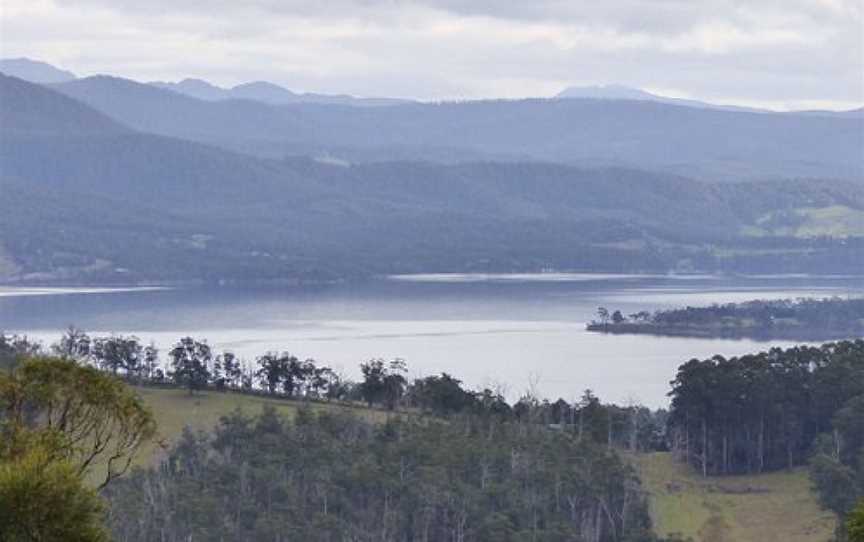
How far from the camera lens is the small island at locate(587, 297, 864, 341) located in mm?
118562

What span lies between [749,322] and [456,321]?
69.6 ft

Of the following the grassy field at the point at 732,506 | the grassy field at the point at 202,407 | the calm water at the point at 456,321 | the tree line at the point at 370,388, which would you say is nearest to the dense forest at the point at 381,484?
the grassy field at the point at 732,506

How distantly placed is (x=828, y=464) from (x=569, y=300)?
345ft

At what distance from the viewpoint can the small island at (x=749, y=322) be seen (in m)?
119

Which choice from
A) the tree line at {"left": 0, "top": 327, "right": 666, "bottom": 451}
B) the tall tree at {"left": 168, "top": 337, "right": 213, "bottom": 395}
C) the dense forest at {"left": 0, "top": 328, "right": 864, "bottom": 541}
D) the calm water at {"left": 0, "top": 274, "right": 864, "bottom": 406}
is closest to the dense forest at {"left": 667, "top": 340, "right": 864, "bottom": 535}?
the dense forest at {"left": 0, "top": 328, "right": 864, "bottom": 541}

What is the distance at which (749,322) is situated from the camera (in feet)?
405

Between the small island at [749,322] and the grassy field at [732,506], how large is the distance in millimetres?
63235

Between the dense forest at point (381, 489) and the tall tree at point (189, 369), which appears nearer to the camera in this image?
the dense forest at point (381, 489)

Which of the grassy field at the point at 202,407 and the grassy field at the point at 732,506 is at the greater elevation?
the grassy field at the point at 202,407

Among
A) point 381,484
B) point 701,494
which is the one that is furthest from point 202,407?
point 701,494

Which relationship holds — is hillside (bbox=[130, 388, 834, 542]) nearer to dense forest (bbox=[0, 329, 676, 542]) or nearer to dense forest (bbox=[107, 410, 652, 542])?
dense forest (bbox=[0, 329, 676, 542])

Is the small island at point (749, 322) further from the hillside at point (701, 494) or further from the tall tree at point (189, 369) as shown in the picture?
the hillside at point (701, 494)

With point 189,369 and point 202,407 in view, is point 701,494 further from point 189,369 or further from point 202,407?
point 189,369

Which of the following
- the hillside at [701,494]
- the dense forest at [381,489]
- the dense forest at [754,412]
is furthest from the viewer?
the dense forest at [754,412]
